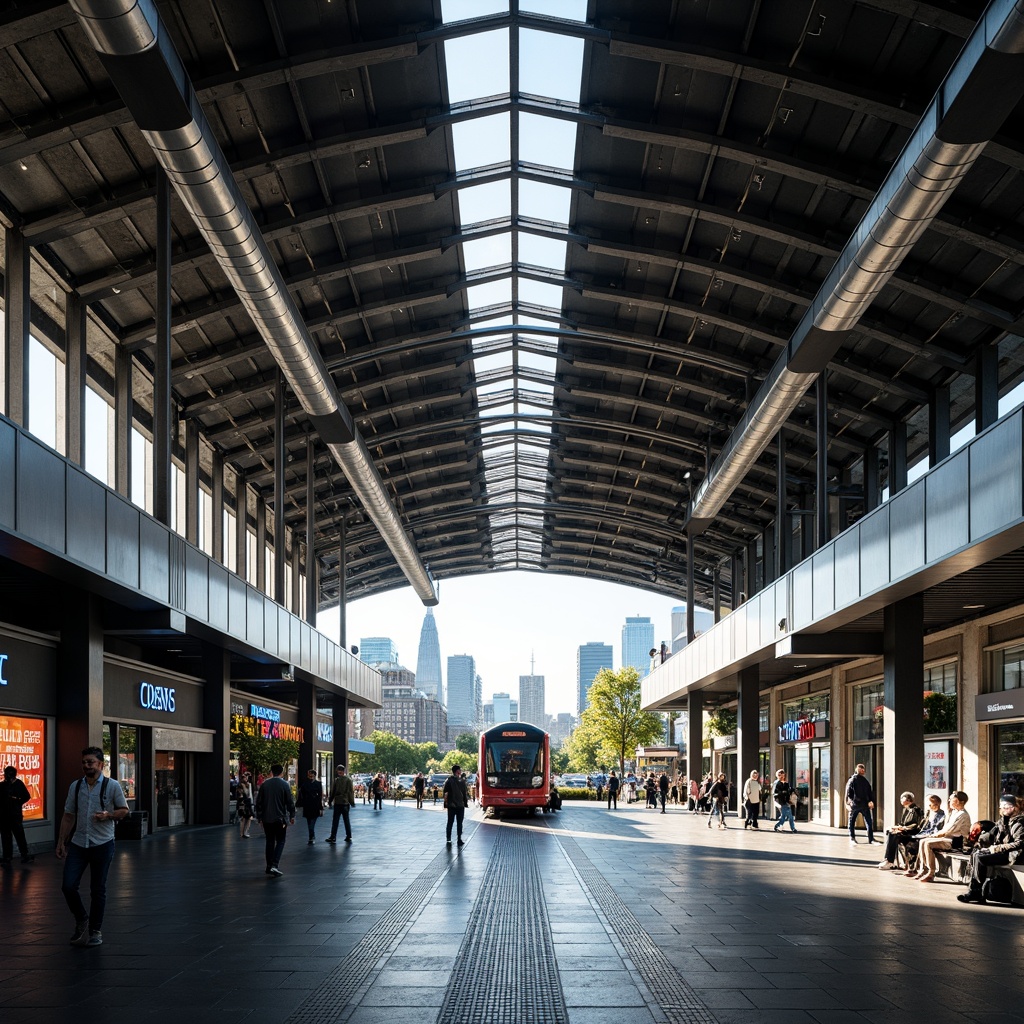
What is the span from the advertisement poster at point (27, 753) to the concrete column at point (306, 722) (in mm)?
20686

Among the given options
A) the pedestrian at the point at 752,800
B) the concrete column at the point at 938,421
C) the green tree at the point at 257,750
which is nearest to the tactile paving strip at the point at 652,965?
the concrete column at the point at 938,421

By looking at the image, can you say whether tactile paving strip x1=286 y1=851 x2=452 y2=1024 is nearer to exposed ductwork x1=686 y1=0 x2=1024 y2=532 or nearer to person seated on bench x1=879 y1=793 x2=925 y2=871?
person seated on bench x1=879 y1=793 x2=925 y2=871

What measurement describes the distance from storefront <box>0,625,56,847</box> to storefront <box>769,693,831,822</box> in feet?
77.4

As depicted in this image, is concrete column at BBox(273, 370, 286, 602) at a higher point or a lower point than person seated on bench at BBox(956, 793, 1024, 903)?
higher

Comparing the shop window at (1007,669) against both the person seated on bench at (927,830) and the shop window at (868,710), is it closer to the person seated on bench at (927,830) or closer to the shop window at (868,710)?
the person seated on bench at (927,830)

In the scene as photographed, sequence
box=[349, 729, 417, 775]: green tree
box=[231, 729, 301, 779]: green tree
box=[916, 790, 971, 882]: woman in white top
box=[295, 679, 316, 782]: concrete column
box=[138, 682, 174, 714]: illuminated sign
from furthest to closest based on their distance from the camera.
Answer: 1. box=[349, 729, 417, 775]: green tree
2. box=[295, 679, 316, 782]: concrete column
3. box=[231, 729, 301, 779]: green tree
4. box=[138, 682, 174, 714]: illuminated sign
5. box=[916, 790, 971, 882]: woman in white top

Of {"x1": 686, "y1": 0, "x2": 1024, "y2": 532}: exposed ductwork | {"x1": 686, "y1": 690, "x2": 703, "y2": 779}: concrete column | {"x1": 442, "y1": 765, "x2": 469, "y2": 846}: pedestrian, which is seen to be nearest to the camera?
{"x1": 686, "y1": 0, "x2": 1024, "y2": 532}: exposed ductwork

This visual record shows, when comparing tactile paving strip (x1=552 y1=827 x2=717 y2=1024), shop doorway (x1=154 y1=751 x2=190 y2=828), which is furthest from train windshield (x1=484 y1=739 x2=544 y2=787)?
tactile paving strip (x1=552 y1=827 x2=717 y2=1024)

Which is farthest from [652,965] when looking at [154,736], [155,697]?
[155,697]

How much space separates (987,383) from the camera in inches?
920

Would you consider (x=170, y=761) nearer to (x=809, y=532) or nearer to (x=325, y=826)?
(x=325, y=826)

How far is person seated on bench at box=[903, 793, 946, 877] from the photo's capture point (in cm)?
1720

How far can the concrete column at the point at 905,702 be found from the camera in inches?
809

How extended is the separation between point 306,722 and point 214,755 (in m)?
11.3
